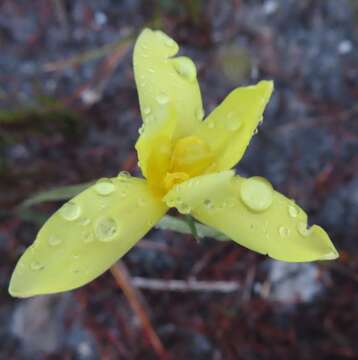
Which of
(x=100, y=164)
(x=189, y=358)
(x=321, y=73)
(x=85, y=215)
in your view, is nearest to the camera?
(x=85, y=215)

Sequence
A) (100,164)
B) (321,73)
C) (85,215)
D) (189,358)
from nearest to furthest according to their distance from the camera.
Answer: (85,215) → (189,358) → (100,164) → (321,73)

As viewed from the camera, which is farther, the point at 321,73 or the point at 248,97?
the point at 321,73

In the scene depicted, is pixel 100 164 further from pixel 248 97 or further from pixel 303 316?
pixel 248 97

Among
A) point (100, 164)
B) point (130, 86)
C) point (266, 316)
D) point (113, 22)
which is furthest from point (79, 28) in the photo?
point (266, 316)

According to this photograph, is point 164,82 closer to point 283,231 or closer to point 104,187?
point 104,187

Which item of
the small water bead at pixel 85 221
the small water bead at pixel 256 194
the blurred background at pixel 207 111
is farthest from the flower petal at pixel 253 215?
the blurred background at pixel 207 111

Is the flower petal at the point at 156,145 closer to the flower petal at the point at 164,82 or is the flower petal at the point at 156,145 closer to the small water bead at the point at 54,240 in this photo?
the flower petal at the point at 164,82

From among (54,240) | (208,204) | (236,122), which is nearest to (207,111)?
(236,122)
